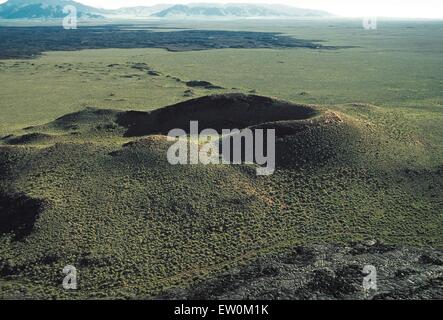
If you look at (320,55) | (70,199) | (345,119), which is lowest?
(70,199)

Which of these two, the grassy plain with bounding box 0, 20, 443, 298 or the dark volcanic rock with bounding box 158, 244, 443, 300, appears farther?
the grassy plain with bounding box 0, 20, 443, 298

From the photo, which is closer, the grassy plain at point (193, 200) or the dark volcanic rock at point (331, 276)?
the dark volcanic rock at point (331, 276)

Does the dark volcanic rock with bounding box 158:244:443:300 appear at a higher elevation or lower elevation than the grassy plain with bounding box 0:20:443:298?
lower

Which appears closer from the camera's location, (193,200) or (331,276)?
(331,276)

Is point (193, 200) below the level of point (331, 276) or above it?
above

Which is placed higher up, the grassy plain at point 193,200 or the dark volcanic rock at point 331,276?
the grassy plain at point 193,200
